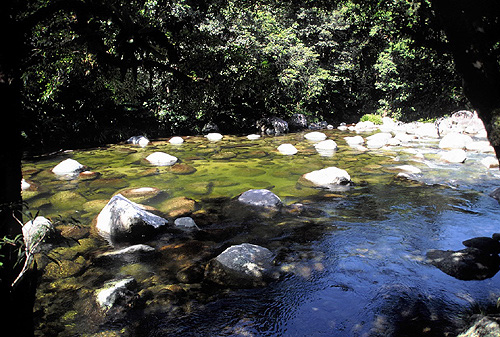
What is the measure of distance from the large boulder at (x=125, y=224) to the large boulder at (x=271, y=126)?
49.3 feet

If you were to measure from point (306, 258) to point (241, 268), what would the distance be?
3.38 feet

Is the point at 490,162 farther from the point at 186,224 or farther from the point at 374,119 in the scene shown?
the point at 374,119

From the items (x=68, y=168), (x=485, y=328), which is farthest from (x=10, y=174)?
(x=68, y=168)

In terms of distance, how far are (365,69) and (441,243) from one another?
80.4 ft

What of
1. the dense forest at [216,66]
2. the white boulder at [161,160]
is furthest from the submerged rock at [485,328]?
the white boulder at [161,160]

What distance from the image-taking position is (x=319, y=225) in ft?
18.9

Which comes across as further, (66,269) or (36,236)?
(66,269)

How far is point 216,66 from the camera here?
11.4 ft

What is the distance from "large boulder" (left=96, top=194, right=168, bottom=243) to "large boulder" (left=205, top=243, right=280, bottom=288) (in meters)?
1.53

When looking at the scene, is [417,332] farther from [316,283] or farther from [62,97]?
[62,97]

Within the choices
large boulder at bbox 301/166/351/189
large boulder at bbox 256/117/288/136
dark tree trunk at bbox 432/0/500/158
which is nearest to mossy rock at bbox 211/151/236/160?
large boulder at bbox 301/166/351/189

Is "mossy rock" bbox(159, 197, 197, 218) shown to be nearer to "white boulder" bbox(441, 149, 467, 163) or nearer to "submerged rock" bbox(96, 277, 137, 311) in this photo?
"submerged rock" bbox(96, 277, 137, 311)

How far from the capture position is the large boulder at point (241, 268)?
13.1 feet

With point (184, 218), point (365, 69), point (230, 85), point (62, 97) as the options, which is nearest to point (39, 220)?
point (184, 218)
